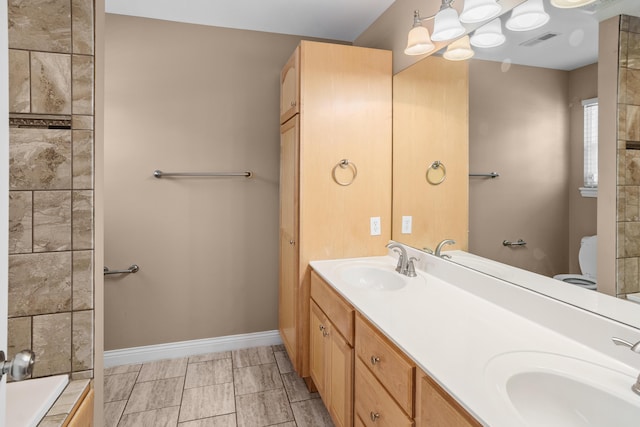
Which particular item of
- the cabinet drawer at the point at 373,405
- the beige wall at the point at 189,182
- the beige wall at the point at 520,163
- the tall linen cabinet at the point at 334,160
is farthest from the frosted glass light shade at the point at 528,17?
the beige wall at the point at 189,182

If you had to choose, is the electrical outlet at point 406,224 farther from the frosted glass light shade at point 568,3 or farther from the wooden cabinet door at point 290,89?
the frosted glass light shade at point 568,3

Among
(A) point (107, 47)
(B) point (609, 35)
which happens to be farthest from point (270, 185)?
(B) point (609, 35)

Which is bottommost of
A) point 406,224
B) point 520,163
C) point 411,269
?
point 411,269

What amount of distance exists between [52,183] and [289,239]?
1363 mm

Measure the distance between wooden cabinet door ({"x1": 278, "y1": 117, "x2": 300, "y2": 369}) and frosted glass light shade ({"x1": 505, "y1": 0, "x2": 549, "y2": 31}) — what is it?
3.89 ft

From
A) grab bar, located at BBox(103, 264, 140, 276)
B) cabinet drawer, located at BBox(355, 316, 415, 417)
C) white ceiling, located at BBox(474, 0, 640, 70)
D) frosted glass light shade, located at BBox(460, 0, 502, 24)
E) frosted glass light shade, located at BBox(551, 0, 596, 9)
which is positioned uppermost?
frosted glass light shade, located at BBox(460, 0, 502, 24)

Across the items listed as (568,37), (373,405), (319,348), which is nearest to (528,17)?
(568,37)

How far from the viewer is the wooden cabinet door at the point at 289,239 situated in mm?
2162

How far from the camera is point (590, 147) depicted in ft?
3.66

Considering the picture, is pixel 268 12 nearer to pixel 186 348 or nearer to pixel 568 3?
pixel 568 3

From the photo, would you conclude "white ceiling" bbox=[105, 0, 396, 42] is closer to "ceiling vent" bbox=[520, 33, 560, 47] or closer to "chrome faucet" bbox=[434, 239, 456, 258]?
"ceiling vent" bbox=[520, 33, 560, 47]

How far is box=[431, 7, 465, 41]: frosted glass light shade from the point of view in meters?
1.64

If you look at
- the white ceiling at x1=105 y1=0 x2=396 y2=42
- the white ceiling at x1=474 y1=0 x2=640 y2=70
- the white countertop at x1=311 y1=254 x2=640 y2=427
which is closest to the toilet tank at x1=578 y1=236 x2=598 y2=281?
the white countertop at x1=311 y1=254 x2=640 y2=427

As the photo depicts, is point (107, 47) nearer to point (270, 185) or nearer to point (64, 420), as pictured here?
point (270, 185)
